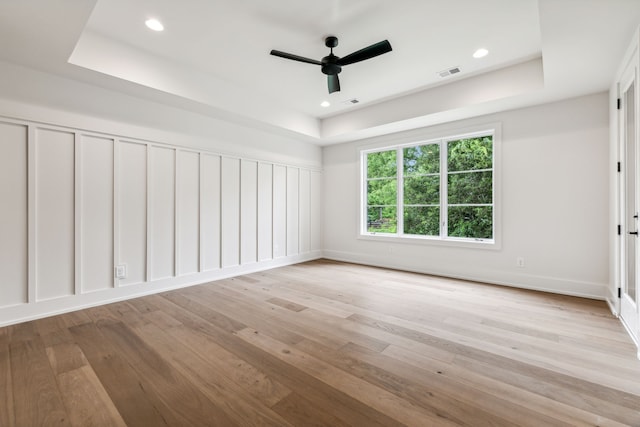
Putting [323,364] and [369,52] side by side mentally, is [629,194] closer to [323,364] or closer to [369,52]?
[369,52]

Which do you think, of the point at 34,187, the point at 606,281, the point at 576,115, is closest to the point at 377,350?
the point at 606,281

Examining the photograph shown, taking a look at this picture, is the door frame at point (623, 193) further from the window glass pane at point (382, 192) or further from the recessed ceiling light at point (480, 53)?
the window glass pane at point (382, 192)

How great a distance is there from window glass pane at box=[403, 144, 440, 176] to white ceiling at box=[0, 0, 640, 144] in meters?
0.74

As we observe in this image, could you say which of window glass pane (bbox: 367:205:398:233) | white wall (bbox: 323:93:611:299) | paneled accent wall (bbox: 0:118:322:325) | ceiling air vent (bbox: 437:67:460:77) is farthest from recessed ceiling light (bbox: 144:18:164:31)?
window glass pane (bbox: 367:205:398:233)

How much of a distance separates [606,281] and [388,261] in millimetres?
2944

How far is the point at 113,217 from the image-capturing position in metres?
3.45

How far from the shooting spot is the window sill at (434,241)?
173 inches

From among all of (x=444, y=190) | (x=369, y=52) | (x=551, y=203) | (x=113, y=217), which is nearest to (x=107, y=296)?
(x=113, y=217)

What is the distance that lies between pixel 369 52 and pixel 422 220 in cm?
316

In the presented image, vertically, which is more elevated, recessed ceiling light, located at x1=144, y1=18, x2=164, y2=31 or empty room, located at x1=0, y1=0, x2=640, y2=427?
recessed ceiling light, located at x1=144, y1=18, x2=164, y2=31

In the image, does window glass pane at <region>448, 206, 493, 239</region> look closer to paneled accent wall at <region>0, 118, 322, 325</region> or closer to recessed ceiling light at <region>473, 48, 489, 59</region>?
recessed ceiling light at <region>473, 48, 489, 59</region>

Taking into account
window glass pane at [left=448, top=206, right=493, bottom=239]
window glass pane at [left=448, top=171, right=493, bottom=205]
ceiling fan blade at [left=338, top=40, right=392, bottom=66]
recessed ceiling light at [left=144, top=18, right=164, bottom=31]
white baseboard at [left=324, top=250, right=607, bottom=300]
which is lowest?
white baseboard at [left=324, top=250, right=607, bottom=300]

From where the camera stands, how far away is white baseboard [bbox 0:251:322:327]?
2.84 metres

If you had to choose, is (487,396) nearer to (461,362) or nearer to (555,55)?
(461,362)
